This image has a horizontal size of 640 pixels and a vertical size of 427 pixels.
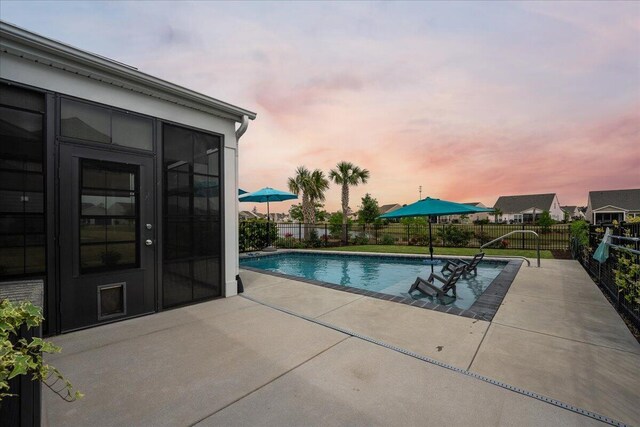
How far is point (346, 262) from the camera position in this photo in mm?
10383

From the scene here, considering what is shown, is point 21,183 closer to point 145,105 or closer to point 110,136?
point 110,136

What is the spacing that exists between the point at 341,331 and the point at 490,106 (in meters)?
9.27

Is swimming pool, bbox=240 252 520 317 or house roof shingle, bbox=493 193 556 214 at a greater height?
house roof shingle, bbox=493 193 556 214

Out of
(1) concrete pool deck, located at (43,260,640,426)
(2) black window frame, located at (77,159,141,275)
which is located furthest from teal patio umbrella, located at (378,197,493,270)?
(2) black window frame, located at (77,159,141,275)

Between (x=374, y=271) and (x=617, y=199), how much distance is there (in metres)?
43.5

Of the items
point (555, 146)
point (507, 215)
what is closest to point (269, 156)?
point (555, 146)

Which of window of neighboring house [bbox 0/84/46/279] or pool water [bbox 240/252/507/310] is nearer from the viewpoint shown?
window of neighboring house [bbox 0/84/46/279]

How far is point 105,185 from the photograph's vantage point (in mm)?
3590

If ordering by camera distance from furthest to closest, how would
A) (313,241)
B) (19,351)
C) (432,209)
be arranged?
(313,241) < (432,209) < (19,351)

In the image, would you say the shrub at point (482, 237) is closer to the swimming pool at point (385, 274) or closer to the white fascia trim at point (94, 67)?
the swimming pool at point (385, 274)

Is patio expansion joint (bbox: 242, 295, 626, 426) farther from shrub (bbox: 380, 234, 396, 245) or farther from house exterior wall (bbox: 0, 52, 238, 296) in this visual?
shrub (bbox: 380, 234, 396, 245)

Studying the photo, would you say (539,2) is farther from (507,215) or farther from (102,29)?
(507,215)

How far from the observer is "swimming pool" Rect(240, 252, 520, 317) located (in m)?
5.07

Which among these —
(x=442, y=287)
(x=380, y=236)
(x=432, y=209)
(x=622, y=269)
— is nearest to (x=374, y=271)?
(x=432, y=209)
